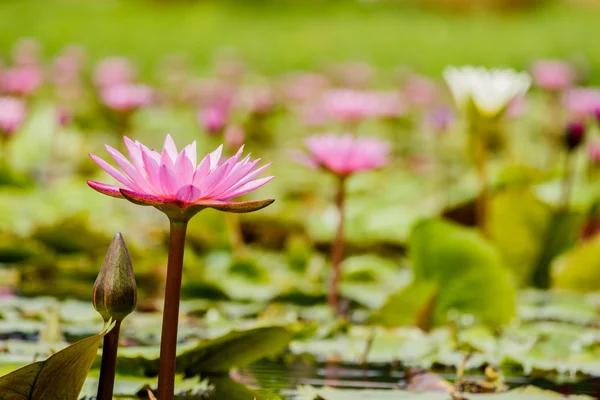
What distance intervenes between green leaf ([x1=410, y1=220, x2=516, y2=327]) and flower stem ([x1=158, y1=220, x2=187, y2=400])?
0.74 metres

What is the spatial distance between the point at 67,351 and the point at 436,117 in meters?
1.92

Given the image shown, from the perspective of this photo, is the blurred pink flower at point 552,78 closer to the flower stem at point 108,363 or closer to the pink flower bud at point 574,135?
the pink flower bud at point 574,135

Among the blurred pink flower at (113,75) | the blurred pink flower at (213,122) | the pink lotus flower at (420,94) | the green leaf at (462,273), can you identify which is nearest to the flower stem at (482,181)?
the green leaf at (462,273)

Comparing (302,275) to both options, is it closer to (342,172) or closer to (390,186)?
(342,172)

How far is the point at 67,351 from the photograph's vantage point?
0.61 m

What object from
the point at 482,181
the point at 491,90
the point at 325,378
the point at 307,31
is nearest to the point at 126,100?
the point at 482,181

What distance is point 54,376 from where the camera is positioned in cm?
62

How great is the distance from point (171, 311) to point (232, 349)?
245 millimetres

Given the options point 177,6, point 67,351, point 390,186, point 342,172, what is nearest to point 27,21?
point 177,6

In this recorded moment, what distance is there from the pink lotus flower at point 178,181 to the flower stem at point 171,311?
0.05 feet

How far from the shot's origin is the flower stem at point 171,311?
62cm

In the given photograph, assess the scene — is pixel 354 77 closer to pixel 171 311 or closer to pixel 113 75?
pixel 113 75

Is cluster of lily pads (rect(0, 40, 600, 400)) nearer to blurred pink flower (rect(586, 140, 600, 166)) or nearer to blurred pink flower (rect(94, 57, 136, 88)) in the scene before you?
blurred pink flower (rect(586, 140, 600, 166))

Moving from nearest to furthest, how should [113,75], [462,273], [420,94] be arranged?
[462,273] < [113,75] < [420,94]
